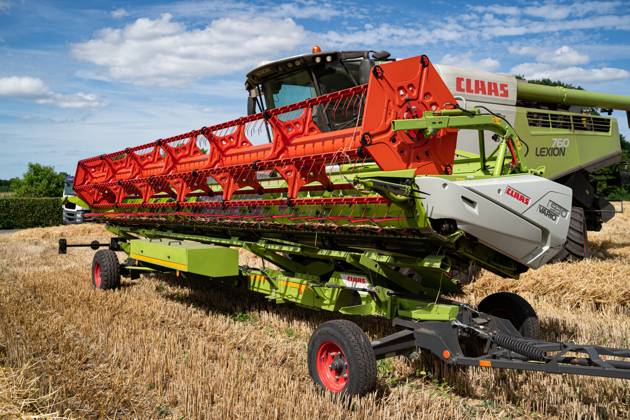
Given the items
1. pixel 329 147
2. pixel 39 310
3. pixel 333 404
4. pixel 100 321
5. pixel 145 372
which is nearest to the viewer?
pixel 333 404

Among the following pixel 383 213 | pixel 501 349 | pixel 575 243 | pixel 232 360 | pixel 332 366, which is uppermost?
pixel 383 213

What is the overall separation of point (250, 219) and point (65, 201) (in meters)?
4.25

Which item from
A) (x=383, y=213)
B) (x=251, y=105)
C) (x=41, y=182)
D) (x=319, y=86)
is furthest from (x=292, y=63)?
(x=41, y=182)

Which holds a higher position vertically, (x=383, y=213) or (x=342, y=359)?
(x=383, y=213)

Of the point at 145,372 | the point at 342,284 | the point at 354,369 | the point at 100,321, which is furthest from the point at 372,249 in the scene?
the point at 100,321

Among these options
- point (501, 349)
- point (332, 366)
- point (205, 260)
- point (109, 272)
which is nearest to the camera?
point (501, 349)

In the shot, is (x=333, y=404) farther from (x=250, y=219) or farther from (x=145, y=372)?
(x=250, y=219)

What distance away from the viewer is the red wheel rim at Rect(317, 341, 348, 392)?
3033mm

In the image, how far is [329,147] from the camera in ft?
11.7

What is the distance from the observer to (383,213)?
3277mm

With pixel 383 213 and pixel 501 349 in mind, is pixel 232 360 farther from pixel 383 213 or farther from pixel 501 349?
pixel 501 349

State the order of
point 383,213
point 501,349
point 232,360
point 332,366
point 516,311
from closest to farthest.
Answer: point 501,349, point 332,366, point 383,213, point 232,360, point 516,311

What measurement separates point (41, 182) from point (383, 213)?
4707cm

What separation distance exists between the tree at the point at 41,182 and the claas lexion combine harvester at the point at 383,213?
41384 millimetres
